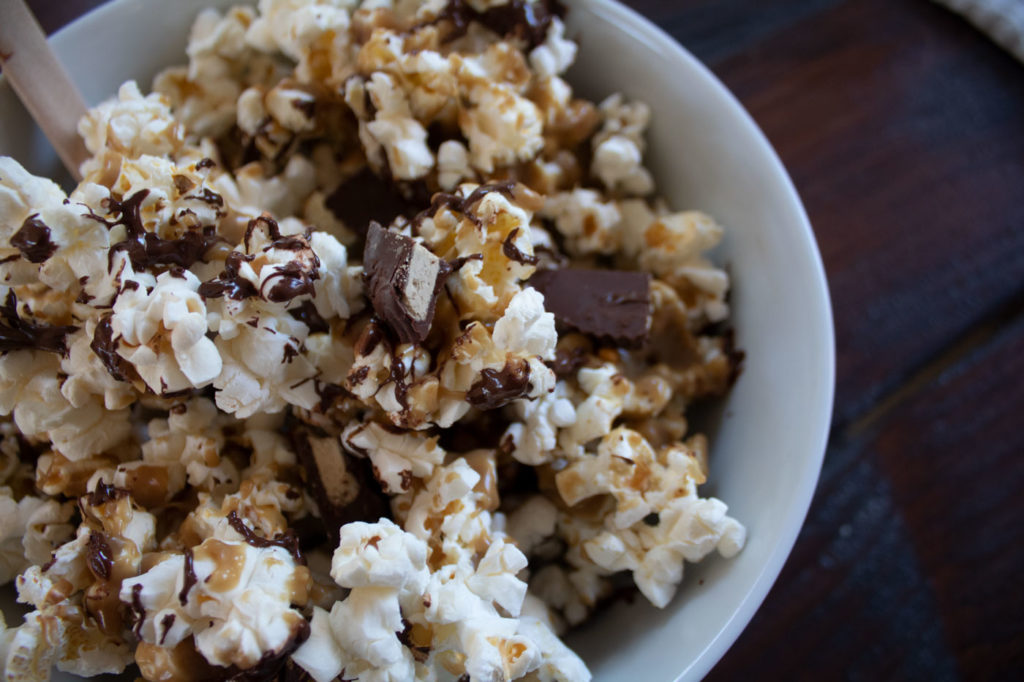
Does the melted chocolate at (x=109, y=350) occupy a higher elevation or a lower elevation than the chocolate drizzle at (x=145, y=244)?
lower

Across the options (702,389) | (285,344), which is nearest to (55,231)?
(285,344)

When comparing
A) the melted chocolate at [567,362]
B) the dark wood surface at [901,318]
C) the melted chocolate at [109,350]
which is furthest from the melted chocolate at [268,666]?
the dark wood surface at [901,318]

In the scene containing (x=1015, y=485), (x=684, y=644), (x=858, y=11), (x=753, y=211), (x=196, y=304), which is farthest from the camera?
(x=858, y=11)

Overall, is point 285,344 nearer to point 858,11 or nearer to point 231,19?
point 231,19

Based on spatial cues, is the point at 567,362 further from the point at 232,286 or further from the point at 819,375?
the point at 232,286

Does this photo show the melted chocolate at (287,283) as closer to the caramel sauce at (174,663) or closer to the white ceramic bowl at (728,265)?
the caramel sauce at (174,663)

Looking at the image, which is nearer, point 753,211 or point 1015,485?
point 753,211

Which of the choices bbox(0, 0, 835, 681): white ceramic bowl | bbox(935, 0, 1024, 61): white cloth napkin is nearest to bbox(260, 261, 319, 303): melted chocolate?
bbox(0, 0, 835, 681): white ceramic bowl

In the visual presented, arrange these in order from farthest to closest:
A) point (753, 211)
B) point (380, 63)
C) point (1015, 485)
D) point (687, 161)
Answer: point (1015, 485) → point (687, 161) → point (753, 211) → point (380, 63)
